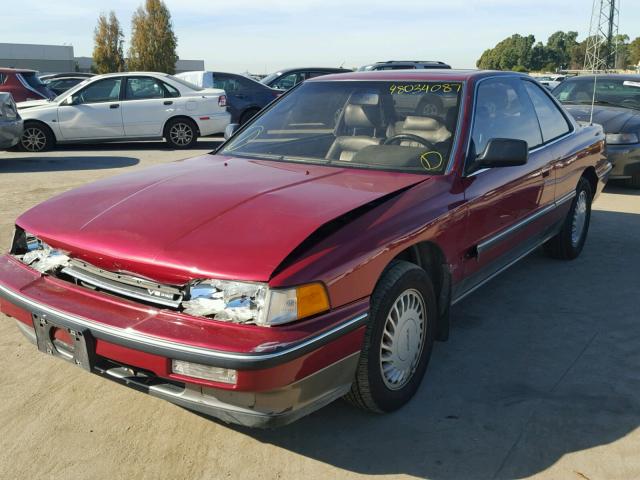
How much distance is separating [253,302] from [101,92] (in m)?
10.4

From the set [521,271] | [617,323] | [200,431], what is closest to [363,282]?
[200,431]

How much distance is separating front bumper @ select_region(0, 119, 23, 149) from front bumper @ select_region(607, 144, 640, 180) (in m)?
8.68

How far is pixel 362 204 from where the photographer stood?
2.82 m

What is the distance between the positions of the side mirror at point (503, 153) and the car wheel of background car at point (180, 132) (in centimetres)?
938

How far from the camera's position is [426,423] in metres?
2.89

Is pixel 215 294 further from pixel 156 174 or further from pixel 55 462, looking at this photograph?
pixel 156 174

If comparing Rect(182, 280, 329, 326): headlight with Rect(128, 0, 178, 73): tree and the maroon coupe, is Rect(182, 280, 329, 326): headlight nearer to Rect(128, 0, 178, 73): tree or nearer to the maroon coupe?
the maroon coupe

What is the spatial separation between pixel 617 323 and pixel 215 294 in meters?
2.84

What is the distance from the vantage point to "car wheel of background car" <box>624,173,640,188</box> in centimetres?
813

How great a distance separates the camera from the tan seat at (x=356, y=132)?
368 centimetres

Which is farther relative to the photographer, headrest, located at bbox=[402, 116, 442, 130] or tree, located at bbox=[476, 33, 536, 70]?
tree, located at bbox=[476, 33, 536, 70]

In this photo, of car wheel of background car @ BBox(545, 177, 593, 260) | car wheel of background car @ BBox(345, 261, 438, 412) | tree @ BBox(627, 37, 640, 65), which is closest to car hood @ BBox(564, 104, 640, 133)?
car wheel of background car @ BBox(545, 177, 593, 260)

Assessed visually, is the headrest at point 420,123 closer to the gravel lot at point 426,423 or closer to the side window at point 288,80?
the gravel lot at point 426,423

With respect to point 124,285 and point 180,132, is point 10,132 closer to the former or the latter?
point 180,132
